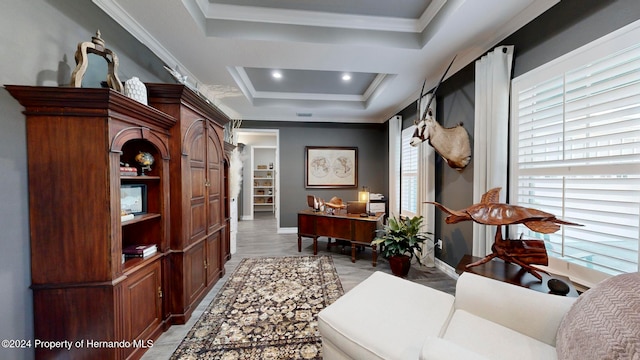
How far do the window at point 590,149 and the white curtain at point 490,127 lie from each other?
16 cm

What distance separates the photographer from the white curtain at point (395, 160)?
4.37m

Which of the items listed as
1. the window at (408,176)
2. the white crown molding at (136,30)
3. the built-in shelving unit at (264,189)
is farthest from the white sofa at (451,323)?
the built-in shelving unit at (264,189)

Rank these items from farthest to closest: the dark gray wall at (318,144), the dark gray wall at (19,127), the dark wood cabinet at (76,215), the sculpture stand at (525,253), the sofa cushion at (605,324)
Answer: the dark gray wall at (318,144) → the sculpture stand at (525,253) → the dark wood cabinet at (76,215) → the dark gray wall at (19,127) → the sofa cushion at (605,324)

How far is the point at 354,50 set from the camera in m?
2.36

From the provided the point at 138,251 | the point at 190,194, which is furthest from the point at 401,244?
the point at 138,251

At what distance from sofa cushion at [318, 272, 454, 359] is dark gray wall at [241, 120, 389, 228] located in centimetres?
383

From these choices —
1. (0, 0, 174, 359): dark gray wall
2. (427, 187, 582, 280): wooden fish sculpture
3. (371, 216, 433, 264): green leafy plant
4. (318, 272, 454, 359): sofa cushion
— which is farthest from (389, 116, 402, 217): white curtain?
(0, 0, 174, 359): dark gray wall

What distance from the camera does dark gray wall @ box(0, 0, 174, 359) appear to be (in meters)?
1.16

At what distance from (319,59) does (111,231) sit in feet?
7.99

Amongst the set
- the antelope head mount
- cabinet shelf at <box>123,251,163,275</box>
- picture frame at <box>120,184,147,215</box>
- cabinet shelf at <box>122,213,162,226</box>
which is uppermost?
the antelope head mount

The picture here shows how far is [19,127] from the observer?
4.03 ft

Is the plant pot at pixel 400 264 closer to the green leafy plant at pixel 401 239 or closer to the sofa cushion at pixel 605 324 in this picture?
the green leafy plant at pixel 401 239

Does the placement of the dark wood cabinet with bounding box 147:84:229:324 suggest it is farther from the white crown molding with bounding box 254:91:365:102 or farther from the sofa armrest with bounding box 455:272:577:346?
the sofa armrest with bounding box 455:272:577:346

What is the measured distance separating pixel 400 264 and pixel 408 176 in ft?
5.81
